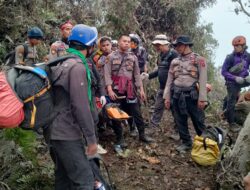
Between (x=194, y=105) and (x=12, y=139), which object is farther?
(x=194, y=105)

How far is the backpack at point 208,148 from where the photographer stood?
562cm

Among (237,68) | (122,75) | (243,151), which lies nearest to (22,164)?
(122,75)

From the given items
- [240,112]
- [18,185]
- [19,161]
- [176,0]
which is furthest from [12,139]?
[176,0]

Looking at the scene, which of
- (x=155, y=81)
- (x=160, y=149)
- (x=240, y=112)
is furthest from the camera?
→ (x=155, y=81)

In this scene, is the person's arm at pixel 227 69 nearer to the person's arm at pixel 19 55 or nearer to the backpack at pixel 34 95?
the person's arm at pixel 19 55

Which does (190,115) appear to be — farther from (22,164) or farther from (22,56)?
(22,56)

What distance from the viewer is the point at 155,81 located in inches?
451

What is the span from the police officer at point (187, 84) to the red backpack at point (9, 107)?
3475 millimetres

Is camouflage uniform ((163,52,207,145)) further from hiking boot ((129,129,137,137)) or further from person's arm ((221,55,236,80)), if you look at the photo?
person's arm ((221,55,236,80))

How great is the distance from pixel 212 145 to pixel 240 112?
303 centimetres

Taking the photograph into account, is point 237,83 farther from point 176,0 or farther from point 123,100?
point 176,0

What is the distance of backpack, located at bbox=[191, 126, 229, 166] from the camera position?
5621 millimetres

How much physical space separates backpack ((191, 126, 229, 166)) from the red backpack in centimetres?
326

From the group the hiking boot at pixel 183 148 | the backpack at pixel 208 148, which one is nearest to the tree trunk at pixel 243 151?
the backpack at pixel 208 148
